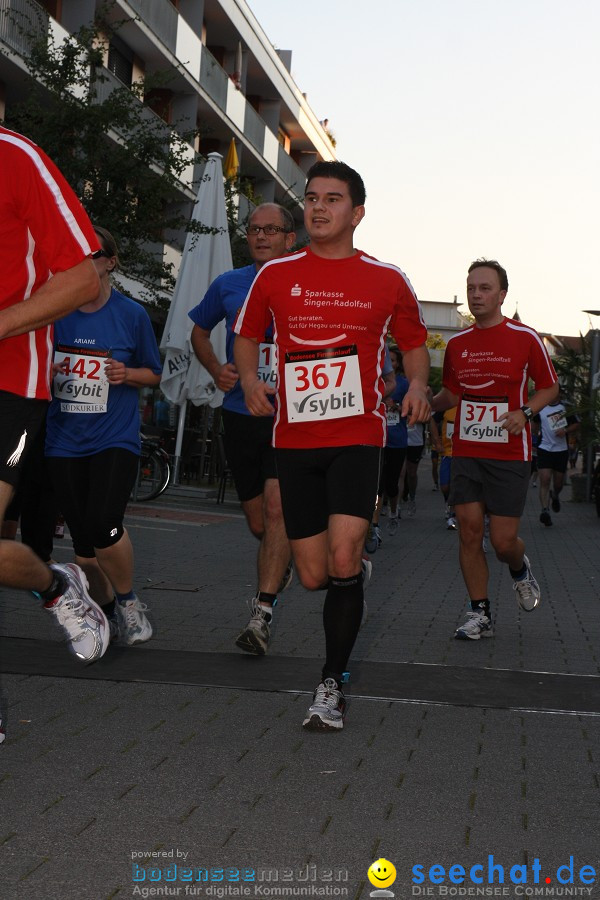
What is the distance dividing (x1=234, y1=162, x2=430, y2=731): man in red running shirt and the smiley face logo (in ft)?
5.90

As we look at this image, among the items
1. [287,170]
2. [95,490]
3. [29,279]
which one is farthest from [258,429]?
[287,170]

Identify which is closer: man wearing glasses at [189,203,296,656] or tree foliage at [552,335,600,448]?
man wearing glasses at [189,203,296,656]

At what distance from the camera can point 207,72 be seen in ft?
A: 121

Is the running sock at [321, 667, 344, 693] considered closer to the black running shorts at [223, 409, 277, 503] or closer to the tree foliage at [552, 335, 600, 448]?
the black running shorts at [223, 409, 277, 503]

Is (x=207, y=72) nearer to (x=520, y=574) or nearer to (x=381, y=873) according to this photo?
(x=520, y=574)

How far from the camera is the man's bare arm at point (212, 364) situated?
7.01 metres

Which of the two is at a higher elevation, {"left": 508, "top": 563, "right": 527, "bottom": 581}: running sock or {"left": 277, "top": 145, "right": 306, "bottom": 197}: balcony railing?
{"left": 277, "top": 145, "right": 306, "bottom": 197}: balcony railing

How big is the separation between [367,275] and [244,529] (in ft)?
34.6

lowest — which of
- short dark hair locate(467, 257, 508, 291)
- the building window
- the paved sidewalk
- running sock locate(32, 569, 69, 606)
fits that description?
the paved sidewalk

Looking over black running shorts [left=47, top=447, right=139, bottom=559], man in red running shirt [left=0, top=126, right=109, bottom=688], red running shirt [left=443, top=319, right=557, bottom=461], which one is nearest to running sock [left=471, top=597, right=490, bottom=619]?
red running shirt [left=443, top=319, right=557, bottom=461]

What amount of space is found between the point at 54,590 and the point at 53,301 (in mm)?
1139

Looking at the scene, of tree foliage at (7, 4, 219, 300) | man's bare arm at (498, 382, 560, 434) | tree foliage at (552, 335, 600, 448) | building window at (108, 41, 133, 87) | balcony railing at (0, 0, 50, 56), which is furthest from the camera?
building window at (108, 41, 133, 87)

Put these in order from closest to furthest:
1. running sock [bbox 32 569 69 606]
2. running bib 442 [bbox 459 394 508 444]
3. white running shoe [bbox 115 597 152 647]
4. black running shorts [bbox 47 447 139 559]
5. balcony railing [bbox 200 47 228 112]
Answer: running sock [bbox 32 569 69 606]
black running shorts [bbox 47 447 139 559]
white running shoe [bbox 115 597 152 647]
running bib 442 [bbox 459 394 508 444]
balcony railing [bbox 200 47 228 112]

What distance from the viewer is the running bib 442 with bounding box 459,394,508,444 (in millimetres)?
7648
